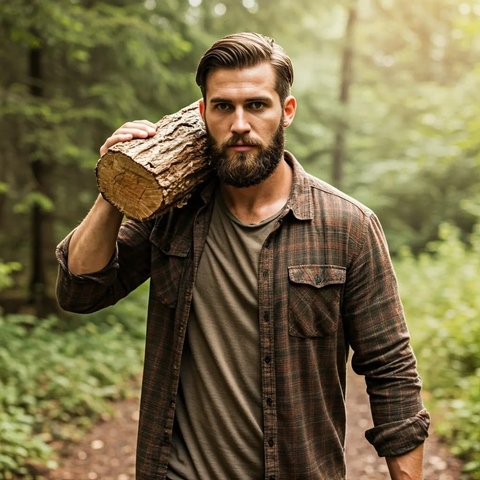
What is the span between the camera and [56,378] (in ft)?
22.4

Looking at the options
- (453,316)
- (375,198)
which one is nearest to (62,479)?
(453,316)

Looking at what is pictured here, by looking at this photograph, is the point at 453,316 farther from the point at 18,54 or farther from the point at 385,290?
the point at 18,54

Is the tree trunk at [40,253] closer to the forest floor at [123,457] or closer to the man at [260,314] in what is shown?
the forest floor at [123,457]

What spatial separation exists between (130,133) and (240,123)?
48 cm

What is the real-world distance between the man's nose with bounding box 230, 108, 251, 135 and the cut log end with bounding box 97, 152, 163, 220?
15.1 inches

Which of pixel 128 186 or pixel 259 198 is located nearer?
pixel 128 186

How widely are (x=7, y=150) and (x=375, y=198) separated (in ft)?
46.2

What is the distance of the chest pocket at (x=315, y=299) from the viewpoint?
2.33 meters

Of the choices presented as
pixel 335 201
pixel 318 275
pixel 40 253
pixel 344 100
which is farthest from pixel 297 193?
pixel 344 100

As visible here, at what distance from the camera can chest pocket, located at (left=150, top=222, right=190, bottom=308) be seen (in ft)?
8.23

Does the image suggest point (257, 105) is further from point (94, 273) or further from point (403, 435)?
point (403, 435)

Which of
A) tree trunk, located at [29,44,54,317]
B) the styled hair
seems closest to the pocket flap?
the styled hair

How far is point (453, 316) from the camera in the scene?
8500mm

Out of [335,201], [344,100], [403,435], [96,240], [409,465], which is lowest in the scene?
[409,465]
